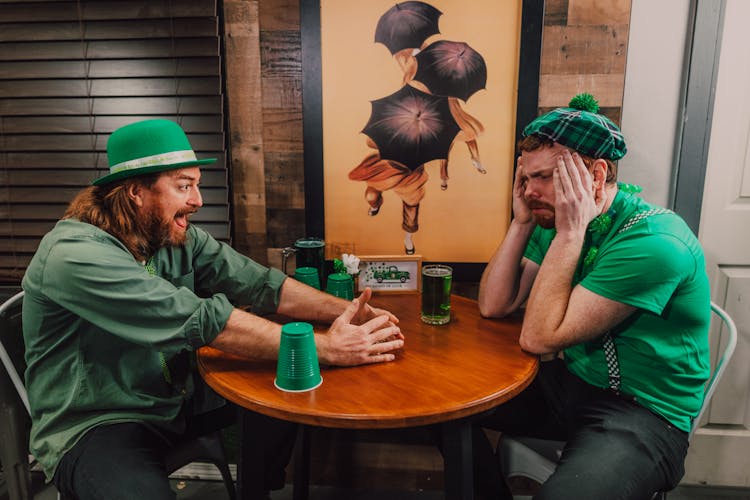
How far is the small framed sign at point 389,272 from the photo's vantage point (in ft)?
6.92

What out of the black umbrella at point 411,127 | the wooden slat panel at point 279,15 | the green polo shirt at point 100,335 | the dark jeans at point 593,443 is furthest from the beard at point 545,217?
the wooden slat panel at point 279,15

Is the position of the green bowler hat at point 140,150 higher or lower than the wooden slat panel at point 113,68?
lower

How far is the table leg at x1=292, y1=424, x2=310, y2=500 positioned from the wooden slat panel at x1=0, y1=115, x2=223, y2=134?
1.35m

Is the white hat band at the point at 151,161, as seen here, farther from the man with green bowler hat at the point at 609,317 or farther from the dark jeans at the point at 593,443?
the dark jeans at the point at 593,443

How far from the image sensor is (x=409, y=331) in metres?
1.68

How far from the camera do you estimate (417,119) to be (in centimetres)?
219

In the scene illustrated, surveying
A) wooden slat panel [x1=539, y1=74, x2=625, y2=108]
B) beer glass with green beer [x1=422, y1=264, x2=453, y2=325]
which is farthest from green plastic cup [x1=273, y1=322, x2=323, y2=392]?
wooden slat panel [x1=539, y1=74, x2=625, y2=108]

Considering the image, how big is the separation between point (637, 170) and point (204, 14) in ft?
6.39

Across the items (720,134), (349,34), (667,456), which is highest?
(349,34)

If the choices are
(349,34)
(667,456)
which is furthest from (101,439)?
(349,34)

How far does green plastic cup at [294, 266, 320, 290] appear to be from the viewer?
1.95 metres

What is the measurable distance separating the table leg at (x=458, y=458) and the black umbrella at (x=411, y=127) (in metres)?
1.24

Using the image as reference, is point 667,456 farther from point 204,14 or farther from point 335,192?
point 204,14

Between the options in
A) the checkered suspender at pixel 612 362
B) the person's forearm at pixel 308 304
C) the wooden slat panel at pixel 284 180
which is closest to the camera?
the checkered suspender at pixel 612 362
